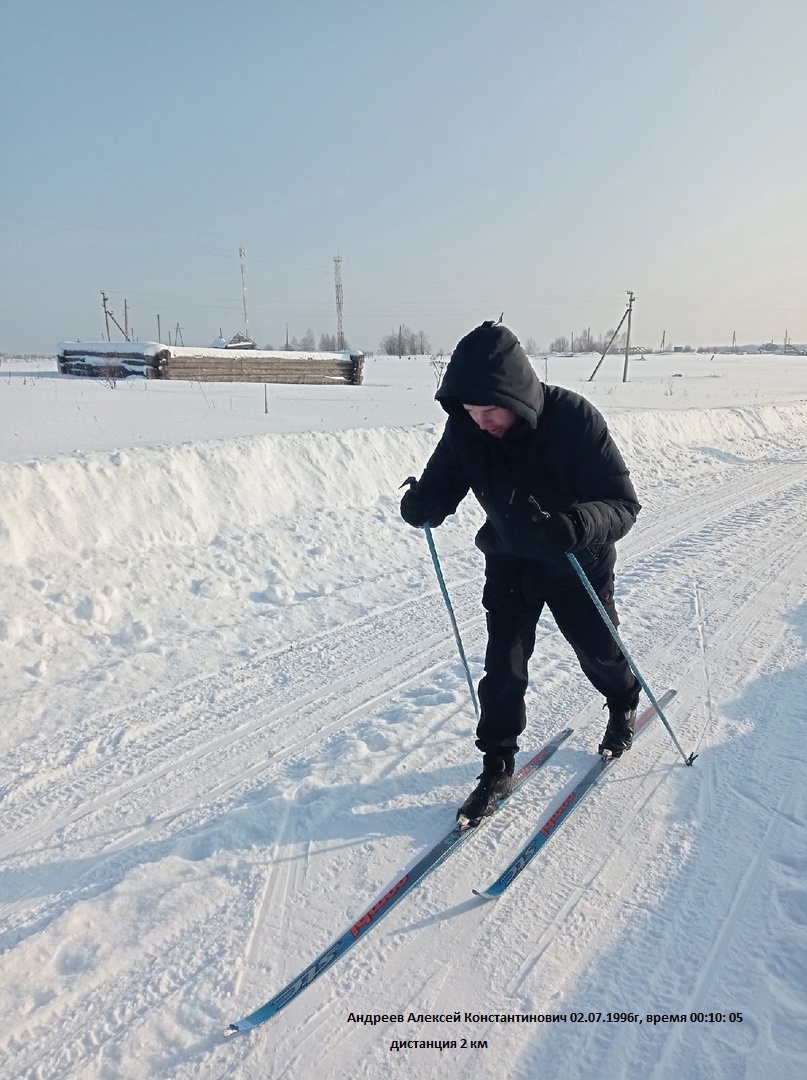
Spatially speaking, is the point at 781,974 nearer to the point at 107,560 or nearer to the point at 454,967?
the point at 454,967

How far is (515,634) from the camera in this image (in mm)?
3051

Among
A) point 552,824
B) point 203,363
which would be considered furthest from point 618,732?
point 203,363

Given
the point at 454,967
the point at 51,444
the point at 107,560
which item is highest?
the point at 51,444

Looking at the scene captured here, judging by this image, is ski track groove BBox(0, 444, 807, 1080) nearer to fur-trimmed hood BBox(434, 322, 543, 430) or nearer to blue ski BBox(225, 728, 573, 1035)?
blue ski BBox(225, 728, 573, 1035)

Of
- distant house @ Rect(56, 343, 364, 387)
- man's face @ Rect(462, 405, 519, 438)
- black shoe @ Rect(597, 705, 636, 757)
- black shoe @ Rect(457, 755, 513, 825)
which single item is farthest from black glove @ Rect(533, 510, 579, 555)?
distant house @ Rect(56, 343, 364, 387)

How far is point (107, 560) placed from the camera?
581 centimetres

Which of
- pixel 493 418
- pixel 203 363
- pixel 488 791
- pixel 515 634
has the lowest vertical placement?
→ pixel 488 791

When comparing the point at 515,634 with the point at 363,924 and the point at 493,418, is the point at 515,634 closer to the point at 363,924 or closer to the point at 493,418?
the point at 493,418

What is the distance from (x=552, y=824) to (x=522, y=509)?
1.40 meters

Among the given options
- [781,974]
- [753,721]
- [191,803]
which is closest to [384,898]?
[191,803]

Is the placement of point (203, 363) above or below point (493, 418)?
above

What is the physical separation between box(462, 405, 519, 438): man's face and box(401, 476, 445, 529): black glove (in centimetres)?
55

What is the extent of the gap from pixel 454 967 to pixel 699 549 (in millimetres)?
5664

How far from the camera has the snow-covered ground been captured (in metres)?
2.04
